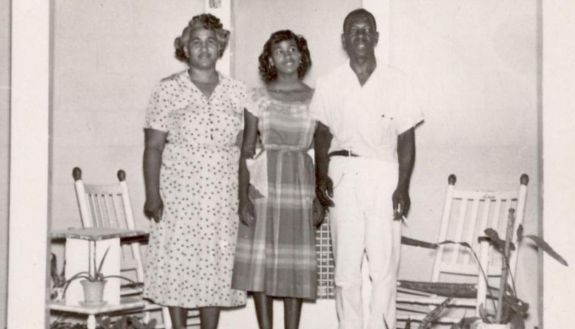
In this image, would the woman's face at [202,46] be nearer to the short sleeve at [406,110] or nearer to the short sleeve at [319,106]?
the short sleeve at [319,106]

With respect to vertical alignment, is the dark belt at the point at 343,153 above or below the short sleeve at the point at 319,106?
below

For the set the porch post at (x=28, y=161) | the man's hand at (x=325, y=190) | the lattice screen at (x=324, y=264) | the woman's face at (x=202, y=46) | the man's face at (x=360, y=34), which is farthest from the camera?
the lattice screen at (x=324, y=264)

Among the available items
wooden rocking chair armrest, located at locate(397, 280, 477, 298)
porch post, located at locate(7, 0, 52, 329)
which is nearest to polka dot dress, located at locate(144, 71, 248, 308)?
wooden rocking chair armrest, located at locate(397, 280, 477, 298)

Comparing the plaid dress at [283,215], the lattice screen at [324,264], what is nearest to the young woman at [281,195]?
the plaid dress at [283,215]

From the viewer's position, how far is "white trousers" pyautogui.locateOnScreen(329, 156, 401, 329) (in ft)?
11.1

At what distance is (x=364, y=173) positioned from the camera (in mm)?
3377

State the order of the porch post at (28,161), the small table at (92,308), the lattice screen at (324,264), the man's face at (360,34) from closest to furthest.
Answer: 1. the porch post at (28,161)
2. the man's face at (360,34)
3. the small table at (92,308)
4. the lattice screen at (324,264)

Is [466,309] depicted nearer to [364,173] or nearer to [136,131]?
[364,173]

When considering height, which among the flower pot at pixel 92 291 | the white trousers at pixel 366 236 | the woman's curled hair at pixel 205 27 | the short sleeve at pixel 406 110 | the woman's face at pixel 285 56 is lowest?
the flower pot at pixel 92 291

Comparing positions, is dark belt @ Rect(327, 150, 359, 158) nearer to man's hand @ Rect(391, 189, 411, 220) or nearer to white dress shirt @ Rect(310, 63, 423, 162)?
white dress shirt @ Rect(310, 63, 423, 162)

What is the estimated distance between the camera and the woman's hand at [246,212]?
3.57 metres

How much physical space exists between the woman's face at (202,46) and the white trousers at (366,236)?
72 cm

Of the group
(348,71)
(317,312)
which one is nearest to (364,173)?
(348,71)

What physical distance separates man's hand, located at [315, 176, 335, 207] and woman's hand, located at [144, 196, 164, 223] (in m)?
0.68
